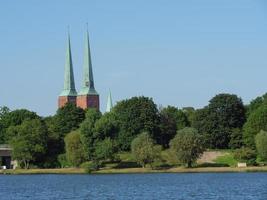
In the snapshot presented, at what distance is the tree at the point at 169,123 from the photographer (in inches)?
5478

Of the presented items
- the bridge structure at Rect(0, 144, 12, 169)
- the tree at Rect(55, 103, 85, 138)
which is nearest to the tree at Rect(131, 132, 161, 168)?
the tree at Rect(55, 103, 85, 138)

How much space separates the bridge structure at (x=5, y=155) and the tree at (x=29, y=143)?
1028 centimetres

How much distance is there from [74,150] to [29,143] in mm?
12949

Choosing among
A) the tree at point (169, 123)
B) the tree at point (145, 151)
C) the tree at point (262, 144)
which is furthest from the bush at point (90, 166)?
→ the tree at point (262, 144)

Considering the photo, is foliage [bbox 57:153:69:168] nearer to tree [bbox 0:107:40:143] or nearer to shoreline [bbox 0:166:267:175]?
shoreline [bbox 0:166:267:175]

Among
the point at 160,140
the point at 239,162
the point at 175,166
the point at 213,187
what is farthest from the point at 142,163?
the point at 213,187

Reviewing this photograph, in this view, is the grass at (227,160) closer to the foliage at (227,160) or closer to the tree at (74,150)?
the foliage at (227,160)

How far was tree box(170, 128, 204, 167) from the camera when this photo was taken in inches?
4360

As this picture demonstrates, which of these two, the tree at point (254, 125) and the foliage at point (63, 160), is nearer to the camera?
the tree at point (254, 125)

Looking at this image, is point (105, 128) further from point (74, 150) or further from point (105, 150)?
point (74, 150)

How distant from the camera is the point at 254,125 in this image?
122875 millimetres

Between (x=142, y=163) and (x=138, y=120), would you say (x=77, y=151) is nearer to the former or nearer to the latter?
(x=142, y=163)

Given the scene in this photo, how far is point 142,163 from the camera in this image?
114 metres

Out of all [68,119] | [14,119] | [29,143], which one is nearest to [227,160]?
[29,143]
